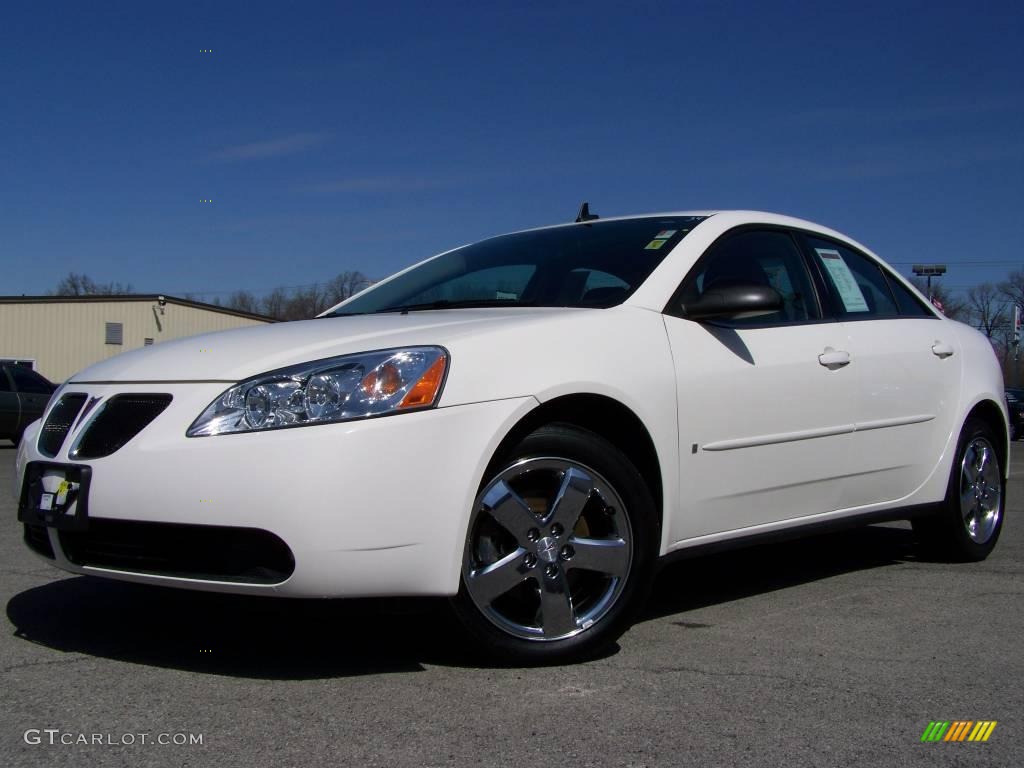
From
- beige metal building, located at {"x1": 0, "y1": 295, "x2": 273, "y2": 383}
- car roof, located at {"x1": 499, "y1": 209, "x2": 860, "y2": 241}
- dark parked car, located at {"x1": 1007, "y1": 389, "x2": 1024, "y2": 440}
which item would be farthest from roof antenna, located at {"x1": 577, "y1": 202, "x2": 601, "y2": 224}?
beige metal building, located at {"x1": 0, "y1": 295, "x2": 273, "y2": 383}

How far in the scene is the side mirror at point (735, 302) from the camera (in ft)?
12.5

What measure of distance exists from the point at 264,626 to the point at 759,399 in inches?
77.1

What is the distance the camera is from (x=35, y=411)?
16406mm

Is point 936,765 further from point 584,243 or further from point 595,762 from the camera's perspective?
point 584,243

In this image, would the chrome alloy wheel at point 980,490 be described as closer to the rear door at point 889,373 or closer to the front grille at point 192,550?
the rear door at point 889,373

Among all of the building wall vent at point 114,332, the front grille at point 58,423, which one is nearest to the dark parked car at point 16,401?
Result: the front grille at point 58,423

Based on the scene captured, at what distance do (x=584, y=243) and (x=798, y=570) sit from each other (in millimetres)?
1954

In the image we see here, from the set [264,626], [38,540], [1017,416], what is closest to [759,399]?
[264,626]

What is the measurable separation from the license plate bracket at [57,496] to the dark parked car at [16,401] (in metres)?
13.9

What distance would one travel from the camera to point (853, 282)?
4.88m

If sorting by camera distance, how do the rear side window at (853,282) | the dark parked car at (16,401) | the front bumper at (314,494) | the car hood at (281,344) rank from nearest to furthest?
1. the front bumper at (314,494)
2. the car hood at (281,344)
3. the rear side window at (853,282)
4. the dark parked car at (16,401)

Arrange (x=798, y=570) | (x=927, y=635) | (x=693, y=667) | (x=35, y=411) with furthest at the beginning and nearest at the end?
(x=35, y=411), (x=798, y=570), (x=927, y=635), (x=693, y=667)

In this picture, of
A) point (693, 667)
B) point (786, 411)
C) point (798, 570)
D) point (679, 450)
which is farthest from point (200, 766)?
point (798, 570)

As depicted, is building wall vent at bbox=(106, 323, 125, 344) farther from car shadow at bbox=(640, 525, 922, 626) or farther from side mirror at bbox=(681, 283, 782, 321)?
side mirror at bbox=(681, 283, 782, 321)
